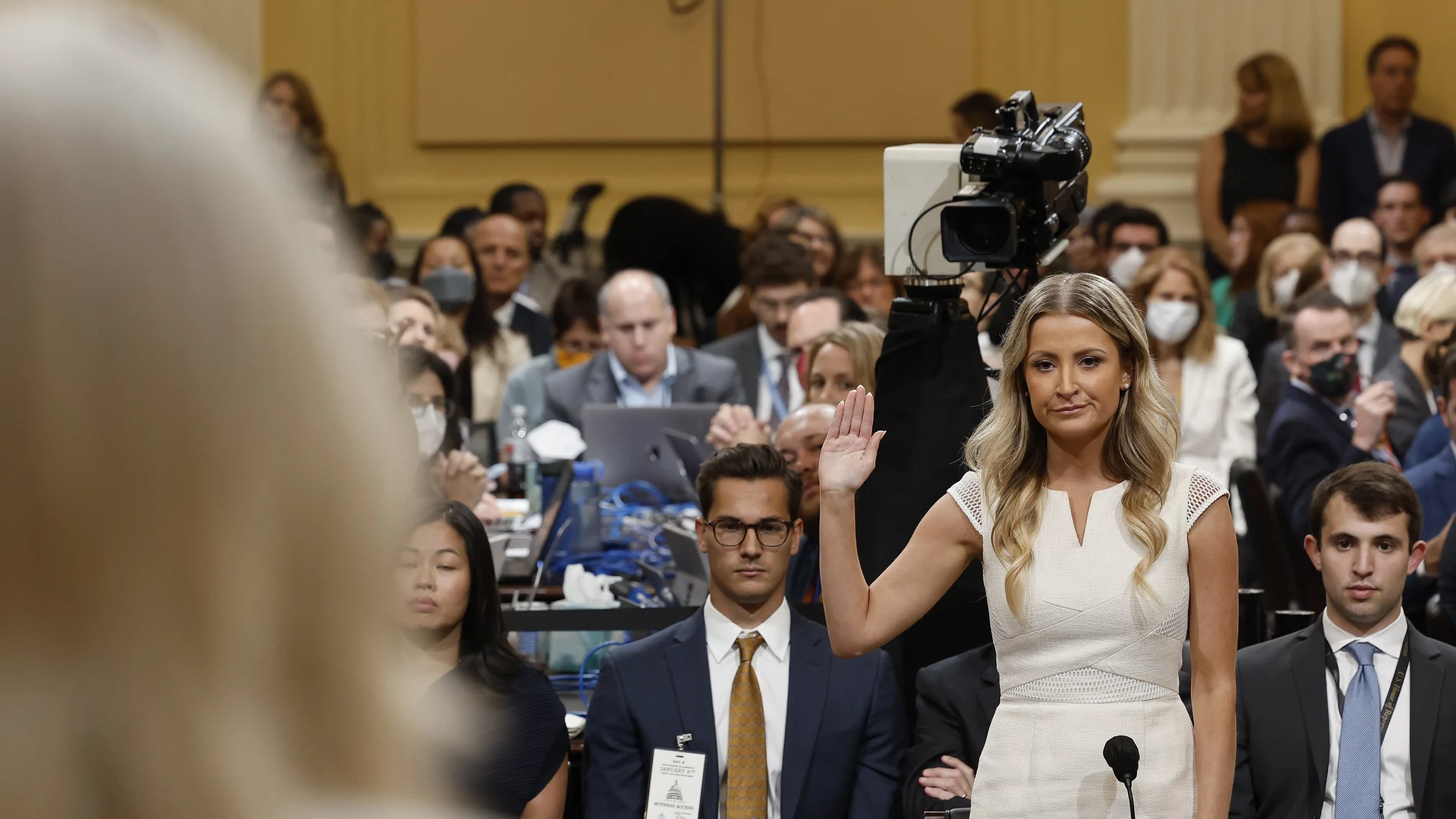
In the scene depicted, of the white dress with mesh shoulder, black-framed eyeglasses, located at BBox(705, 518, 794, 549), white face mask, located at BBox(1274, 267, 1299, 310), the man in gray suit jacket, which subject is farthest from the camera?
white face mask, located at BBox(1274, 267, 1299, 310)

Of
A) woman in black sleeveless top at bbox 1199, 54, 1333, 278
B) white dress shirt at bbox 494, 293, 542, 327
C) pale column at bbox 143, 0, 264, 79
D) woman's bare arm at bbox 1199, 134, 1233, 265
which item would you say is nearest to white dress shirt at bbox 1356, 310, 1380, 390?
woman in black sleeveless top at bbox 1199, 54, 1333, 278

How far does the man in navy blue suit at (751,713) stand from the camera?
346 cm

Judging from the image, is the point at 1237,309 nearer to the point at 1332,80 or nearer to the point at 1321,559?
the point at 1332,80

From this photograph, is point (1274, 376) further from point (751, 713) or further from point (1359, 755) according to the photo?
point (751, 713)

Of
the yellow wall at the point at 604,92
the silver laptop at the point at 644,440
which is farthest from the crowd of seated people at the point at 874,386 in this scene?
the yellow wall at the point at 604,92

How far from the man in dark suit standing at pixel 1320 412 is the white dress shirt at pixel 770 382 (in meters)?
1.77

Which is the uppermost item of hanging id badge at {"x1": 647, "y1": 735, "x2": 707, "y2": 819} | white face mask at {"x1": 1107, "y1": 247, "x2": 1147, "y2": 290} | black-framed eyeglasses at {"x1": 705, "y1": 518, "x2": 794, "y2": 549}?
white face mask at {"x1": 1107, "y1": 247, "x2": 1147, "y2": 290}

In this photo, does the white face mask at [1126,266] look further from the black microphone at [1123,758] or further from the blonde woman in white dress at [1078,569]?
the black microphone at [1123,758]

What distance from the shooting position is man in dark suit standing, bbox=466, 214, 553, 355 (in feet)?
27.1

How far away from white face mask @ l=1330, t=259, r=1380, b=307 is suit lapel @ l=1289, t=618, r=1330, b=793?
386cm

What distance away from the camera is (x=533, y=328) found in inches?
329

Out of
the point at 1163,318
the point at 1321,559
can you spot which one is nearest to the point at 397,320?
the point at 1163,318

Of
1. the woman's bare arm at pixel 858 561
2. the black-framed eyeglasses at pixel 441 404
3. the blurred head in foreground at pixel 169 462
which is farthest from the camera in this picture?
the black-framed eyeglasses at pixel 441 404

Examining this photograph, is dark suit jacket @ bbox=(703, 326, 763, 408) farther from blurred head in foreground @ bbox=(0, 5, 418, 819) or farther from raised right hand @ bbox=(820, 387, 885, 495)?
blurred head in foreground @ bbox=(0, 5, 418, 819)
